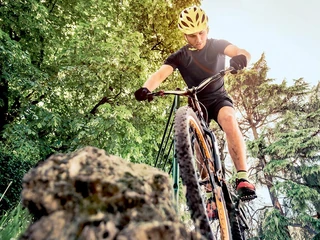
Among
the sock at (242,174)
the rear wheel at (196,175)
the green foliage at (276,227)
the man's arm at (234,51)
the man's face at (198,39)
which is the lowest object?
the rear wheel at (196,175)

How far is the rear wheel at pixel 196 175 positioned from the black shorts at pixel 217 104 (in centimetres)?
52

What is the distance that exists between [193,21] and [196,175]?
184cm

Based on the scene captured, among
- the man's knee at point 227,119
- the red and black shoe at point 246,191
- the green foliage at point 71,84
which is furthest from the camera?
the green foliage at point 71,84

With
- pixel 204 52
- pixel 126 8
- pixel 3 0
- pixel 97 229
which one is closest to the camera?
pixel 97 229

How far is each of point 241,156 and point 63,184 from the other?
2.42m

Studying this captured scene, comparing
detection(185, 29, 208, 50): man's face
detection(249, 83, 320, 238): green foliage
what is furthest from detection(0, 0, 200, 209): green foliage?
detection(249, 83, 320, 238): green foliage

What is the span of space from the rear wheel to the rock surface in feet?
2.19

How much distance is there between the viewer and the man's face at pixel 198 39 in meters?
3.04

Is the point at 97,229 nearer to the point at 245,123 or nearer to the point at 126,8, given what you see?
the point at 126,8

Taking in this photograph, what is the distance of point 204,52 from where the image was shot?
3.12 meters

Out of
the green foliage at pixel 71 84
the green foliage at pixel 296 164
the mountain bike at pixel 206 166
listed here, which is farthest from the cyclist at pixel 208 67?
the green foliage at pixel 296 164

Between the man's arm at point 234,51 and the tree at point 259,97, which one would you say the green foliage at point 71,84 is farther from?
the tree at point 259,97

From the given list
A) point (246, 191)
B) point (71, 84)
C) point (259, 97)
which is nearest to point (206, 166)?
point (246, 191)

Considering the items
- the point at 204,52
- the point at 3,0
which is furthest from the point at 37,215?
the point at 3,0
